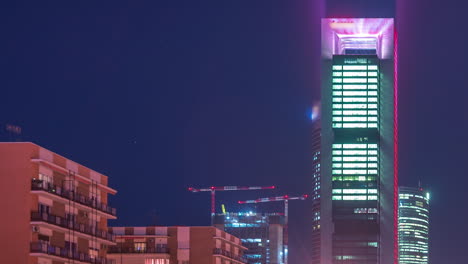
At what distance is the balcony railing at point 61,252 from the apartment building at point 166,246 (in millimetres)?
37548

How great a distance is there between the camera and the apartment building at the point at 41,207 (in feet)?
310

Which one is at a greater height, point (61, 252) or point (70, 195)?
point (70, 195)

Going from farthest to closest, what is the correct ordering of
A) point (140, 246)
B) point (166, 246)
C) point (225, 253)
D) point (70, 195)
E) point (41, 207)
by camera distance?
point (225, 253), point (166, 246), point (140, 246), point (70, 195), point (41, 207)

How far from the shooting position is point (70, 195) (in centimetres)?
10525

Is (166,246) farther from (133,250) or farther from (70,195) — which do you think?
(70,195)

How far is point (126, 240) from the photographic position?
156 meters

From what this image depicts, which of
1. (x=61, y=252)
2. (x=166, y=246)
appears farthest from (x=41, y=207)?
(x=166, y=246)

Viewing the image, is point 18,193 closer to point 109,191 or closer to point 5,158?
point 5,158

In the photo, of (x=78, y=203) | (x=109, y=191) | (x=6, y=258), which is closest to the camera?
(x=6, y=258)

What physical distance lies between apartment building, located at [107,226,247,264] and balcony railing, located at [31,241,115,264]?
3755cm

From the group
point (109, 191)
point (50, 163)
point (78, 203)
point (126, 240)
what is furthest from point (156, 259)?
point (50, 163)

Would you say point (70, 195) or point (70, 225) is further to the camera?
point (70, 195)

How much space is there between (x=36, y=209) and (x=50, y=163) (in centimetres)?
419

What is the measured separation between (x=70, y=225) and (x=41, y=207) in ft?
24.0
